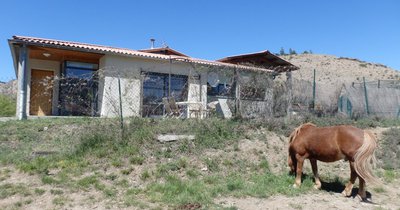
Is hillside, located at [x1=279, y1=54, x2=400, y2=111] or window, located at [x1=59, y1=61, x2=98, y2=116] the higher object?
hillside, located at [x1=279, y1=54, x2=400, y2=111]

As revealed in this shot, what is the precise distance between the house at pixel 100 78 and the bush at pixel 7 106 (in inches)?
108

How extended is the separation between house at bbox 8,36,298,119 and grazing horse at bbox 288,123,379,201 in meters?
4.52

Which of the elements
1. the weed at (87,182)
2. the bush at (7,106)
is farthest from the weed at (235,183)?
the bush at (7,106)

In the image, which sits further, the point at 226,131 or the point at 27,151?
the point at 226,131

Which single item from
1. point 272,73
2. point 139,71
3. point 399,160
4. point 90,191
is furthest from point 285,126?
point 139,71

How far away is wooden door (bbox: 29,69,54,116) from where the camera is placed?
17.3m

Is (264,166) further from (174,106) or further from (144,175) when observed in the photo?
(174,106)

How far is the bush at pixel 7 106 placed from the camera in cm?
→ 1939

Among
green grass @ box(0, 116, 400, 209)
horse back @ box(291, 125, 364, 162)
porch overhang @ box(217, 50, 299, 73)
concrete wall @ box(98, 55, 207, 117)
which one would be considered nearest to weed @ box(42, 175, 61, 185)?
green grass @ box(0, 116, 400, 209)

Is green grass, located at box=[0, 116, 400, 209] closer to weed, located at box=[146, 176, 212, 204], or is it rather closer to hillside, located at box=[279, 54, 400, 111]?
weed, located at box=[146, 176, 212, 204]

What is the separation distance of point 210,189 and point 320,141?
88.0 inches

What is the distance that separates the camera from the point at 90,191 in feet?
22.1

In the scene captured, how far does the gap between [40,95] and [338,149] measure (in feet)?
46.6

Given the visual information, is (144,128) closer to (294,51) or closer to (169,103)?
(169,103)
